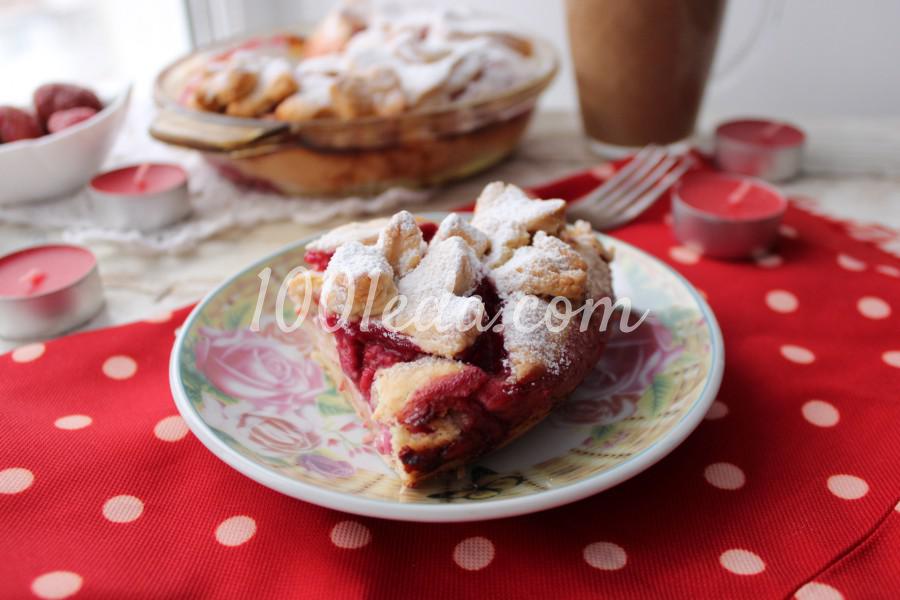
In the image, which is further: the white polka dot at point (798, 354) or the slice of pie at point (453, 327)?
the white polka dot at point (798, 354)

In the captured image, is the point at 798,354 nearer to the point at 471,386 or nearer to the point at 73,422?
the point at 471,386

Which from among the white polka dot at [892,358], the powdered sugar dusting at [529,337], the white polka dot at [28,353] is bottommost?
the white polka dot at [892,358]

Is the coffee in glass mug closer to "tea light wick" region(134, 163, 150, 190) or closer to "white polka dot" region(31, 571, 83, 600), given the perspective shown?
"tea light wick" region(134, 163, 150, 190)

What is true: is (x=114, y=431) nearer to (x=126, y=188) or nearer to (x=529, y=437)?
(x=529, y=437)

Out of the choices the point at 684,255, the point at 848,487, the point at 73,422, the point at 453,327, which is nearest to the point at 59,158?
the point at 73,422

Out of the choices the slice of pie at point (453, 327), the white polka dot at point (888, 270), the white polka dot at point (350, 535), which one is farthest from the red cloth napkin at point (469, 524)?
the white polka dot at point (888, 270)

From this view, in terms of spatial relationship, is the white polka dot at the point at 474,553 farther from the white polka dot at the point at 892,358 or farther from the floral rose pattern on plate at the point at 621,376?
the white polka dot at the point at 892,358

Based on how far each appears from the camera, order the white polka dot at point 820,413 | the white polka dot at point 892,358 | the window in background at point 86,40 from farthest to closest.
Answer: the window in background at point 86,40 < the white polka dot at point 892,358 < the white polka dot at point 820,413
